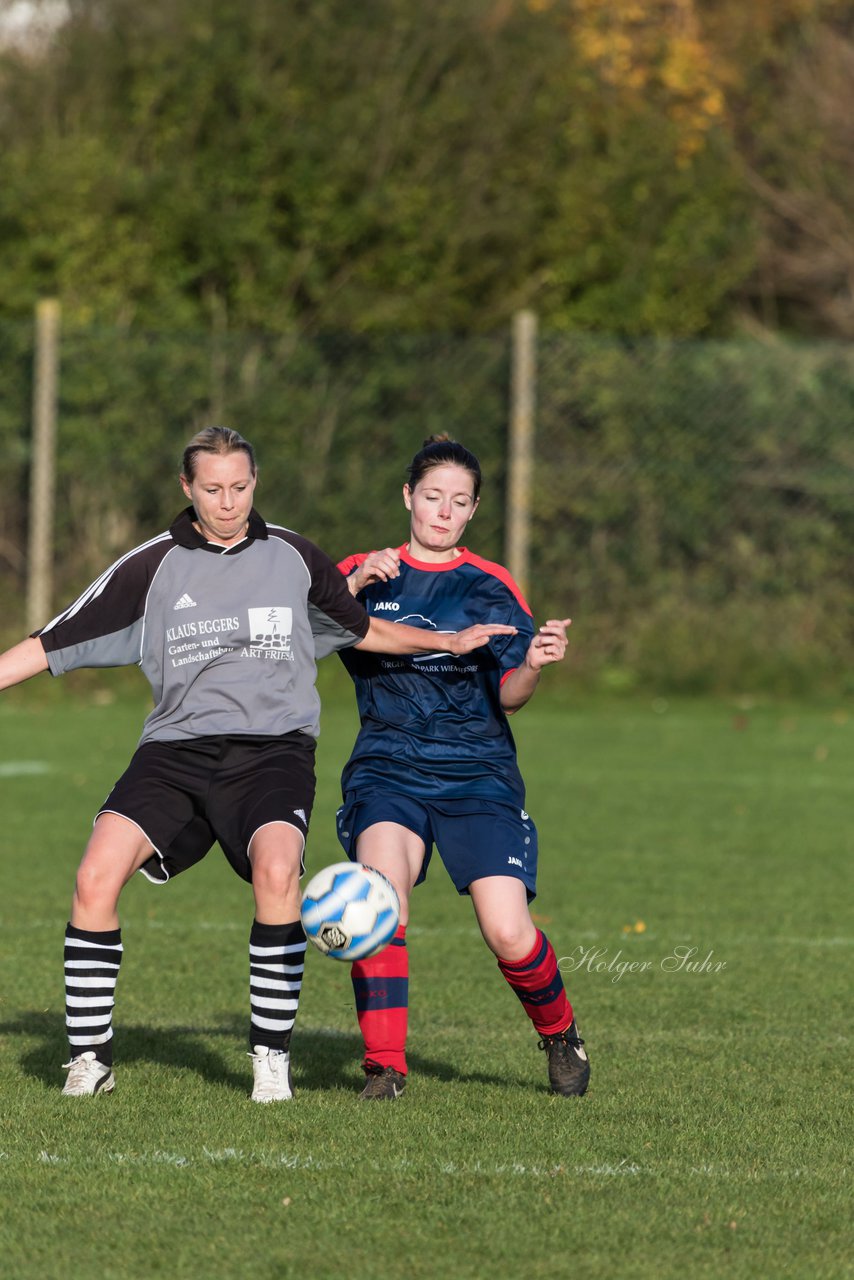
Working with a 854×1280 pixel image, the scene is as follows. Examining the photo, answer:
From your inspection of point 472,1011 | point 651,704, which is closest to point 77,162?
point 651,704

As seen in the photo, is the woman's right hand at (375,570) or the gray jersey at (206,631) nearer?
the gray jersey at (206,631)

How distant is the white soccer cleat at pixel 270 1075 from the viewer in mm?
5059

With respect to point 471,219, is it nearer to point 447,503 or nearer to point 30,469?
point 30,469

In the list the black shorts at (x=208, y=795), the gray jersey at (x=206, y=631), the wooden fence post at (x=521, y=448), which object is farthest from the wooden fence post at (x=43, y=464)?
the black shorts at (x=208, y=795)

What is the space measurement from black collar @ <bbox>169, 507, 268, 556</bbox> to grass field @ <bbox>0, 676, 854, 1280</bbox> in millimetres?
1456

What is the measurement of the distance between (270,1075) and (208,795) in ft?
Result: 2.47

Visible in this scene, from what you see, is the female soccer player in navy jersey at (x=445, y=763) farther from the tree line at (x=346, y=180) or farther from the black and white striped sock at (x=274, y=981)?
the tree line at (x=346, y=180)

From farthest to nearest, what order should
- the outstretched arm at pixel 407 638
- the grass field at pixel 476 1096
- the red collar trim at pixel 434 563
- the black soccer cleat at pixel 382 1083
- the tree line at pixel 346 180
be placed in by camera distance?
the tree line at pixel 346 180
the red collar trim at pixel 434 563
the outstretched arm at pixel 407 638
the black soccer cleat at pixel 382 1083
the grass field at pixel 476 1096

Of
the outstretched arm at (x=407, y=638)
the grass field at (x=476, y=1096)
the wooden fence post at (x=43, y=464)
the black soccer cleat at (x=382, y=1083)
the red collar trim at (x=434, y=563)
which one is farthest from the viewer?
the wooden fence post at (x=43, y=464)

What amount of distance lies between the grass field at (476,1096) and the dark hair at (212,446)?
168 cm

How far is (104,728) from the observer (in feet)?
46.9

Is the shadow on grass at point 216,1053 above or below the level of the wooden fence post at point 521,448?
below

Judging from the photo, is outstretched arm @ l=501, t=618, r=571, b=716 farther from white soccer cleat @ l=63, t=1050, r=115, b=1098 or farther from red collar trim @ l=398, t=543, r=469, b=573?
white soccer cleat @ l=63, t=1050, r=115, b=1098

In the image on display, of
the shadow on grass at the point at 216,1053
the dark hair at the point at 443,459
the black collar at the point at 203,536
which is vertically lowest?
the shadow on grass at the point at 216,1053
